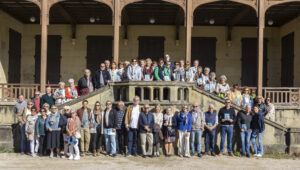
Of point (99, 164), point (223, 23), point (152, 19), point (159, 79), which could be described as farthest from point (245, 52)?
point (99, 164)

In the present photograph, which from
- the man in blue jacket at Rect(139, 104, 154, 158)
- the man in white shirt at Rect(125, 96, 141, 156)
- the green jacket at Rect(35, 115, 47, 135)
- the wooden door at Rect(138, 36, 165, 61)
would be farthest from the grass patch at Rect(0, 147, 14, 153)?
the wooden door at Rect(138, 36, 165, 61)

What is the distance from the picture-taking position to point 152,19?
18.9m

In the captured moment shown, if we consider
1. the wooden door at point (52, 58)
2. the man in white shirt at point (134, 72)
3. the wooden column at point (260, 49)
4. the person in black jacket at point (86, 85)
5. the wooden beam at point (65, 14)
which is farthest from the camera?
the wooden door at point (52, 58)

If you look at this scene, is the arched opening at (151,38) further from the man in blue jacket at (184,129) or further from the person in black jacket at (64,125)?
the person in black jacket at (64,125)

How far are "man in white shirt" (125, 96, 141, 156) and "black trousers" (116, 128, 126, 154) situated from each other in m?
0.25

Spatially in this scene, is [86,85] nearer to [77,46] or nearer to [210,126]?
[210,126]

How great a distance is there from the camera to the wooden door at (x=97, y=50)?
2011 centimetres

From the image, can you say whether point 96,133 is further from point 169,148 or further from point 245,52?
point 245,52

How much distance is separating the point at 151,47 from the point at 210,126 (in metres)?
9.59

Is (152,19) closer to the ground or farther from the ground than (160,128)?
farther from the ground

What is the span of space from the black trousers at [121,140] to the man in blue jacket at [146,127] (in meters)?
0.54

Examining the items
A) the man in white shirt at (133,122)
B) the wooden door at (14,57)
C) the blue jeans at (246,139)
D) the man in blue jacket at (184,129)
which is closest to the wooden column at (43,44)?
the wooden door at (14,57)

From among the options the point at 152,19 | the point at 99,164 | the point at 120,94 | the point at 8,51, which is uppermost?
the point at 152,19

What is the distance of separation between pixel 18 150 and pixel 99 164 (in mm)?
2953
